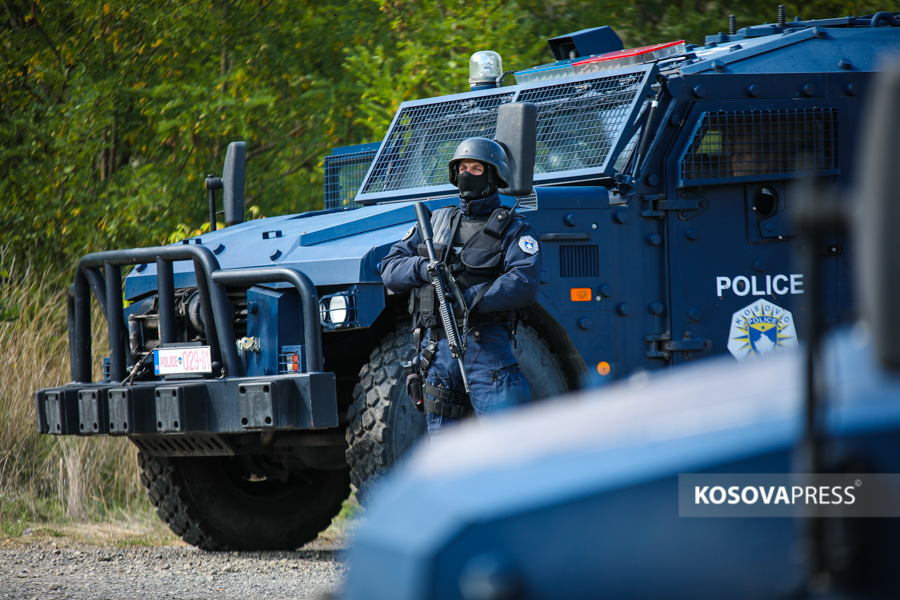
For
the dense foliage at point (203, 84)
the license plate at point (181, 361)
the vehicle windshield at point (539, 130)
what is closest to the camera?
the license plate at point (181, 361)

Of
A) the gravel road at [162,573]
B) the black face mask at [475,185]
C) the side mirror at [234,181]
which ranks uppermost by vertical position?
the side mirror at [234,181]

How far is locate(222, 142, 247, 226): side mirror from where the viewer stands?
688 cm

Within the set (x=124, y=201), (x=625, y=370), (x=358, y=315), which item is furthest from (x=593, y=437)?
(x=124, y=201)

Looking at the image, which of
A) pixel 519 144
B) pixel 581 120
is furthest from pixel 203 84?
pixel 519 144

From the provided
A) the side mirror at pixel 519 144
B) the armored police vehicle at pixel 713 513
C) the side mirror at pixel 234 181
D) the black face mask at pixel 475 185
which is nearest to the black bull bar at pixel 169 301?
the black face mask at pixel 475 185

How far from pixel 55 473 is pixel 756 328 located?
4.96 m

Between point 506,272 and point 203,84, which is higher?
point 203,84

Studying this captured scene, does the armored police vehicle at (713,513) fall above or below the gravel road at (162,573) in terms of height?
above

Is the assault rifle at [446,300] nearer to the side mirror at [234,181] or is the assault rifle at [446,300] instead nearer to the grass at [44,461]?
the side mirror at [234,181]

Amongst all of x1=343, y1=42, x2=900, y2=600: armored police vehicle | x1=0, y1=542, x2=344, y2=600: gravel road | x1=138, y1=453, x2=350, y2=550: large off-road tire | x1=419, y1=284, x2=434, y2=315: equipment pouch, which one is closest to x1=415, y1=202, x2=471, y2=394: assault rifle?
x1=419, y1=284, x2=434, y2=315: equipment pouch

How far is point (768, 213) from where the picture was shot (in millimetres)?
5727

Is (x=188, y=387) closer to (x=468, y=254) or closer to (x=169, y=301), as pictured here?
(x=169, y=301)

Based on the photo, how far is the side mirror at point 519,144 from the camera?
509cm

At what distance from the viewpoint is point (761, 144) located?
5715 millimetres
